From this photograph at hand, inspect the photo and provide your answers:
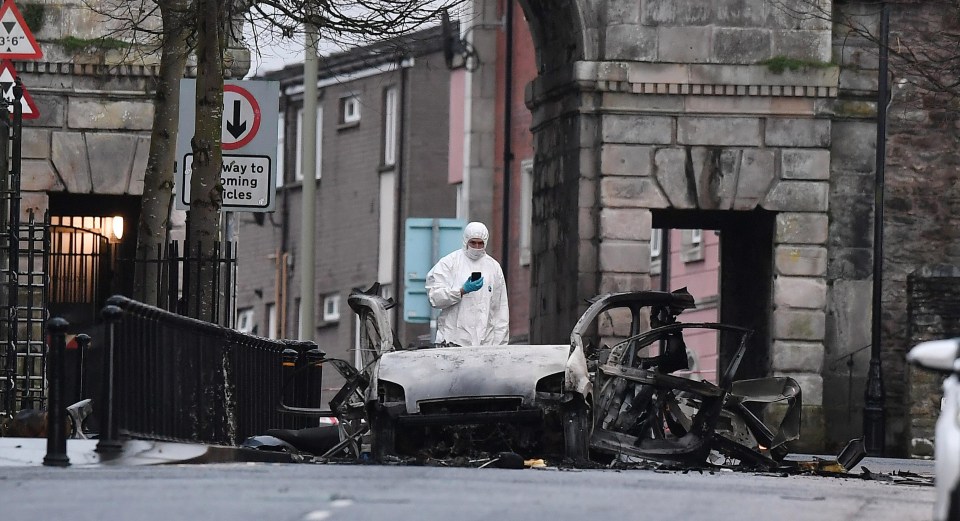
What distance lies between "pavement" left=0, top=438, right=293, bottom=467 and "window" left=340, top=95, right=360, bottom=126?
154 feet

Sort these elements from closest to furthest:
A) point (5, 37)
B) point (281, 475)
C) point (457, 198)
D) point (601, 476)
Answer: point (281, 475) < point (601, 476) < point (5, 37) < point (457, 198)

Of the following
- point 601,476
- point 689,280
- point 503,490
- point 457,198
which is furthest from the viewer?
point 457,198

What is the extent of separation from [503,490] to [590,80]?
15.9 m

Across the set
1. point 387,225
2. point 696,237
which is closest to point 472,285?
point 696,237

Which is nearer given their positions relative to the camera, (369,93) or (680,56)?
(680,56)

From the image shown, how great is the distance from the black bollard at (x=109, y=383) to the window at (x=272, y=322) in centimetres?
5259

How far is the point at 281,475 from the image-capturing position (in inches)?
563

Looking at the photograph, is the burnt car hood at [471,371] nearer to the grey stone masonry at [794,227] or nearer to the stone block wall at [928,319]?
the grey stone masonry at [794,227]

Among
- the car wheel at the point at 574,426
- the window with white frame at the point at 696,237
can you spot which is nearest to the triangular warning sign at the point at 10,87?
the car wheel at the point at 574,426

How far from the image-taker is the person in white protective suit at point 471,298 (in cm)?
2000

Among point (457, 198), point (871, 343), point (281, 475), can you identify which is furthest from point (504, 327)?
point (457, 198)

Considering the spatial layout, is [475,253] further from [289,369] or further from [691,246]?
[691,246]

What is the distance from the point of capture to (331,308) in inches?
2564

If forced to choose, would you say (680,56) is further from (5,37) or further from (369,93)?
(369,93)
